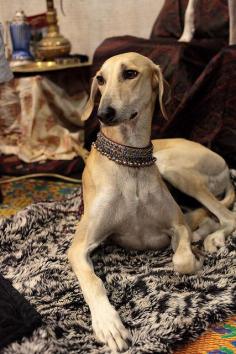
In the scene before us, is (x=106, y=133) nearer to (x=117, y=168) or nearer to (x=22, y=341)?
(x=117, y=168)

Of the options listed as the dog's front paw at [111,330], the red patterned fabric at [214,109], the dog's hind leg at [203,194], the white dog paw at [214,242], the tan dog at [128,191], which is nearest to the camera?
the dog's front paw at [111,330]

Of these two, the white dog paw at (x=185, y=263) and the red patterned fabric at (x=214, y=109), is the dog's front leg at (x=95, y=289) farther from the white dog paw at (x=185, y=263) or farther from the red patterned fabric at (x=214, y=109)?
the red patterned fabric at (x=214, y=109)

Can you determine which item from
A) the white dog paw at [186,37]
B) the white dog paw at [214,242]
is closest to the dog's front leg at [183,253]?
→ the white dog paw at [214,242]

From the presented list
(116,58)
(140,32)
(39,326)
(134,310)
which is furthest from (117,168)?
(140,32)

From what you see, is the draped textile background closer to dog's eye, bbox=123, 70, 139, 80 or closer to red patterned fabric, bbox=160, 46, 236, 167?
red patterned fabric, bbox=160, 46, 236, 167

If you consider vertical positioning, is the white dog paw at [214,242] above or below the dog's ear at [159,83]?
below

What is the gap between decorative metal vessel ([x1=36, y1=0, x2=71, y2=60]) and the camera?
3821mm

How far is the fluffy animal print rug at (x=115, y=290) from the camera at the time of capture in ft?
4.38

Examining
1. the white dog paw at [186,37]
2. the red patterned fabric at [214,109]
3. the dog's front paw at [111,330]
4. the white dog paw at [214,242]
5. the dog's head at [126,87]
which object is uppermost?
the dog's head at [126,87]

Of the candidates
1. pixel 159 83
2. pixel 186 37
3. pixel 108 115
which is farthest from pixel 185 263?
pixel 186 37

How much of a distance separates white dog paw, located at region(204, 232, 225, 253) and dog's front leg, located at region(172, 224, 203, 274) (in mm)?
140

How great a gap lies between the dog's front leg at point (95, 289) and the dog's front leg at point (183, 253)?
0.97 ft

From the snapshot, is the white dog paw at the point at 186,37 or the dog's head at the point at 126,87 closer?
the dog's head at the point at 126,87

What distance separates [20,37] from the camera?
3.85 m
